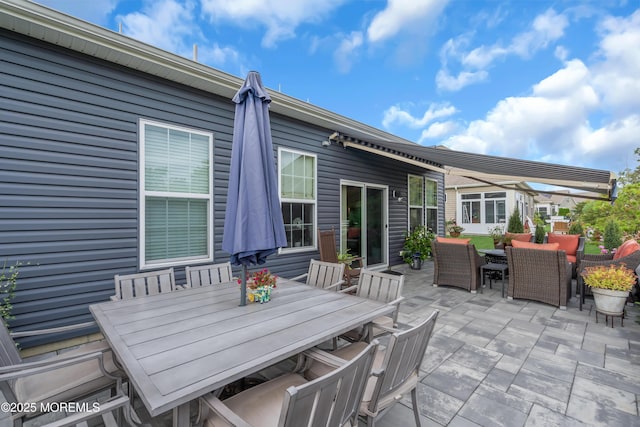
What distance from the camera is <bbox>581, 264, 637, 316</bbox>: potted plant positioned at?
135 inches

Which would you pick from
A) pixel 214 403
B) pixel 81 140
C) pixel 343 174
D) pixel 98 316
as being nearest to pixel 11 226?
pixel 81 140

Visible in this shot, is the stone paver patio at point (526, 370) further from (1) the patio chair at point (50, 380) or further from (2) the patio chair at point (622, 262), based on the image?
(1) the patio chair at point (50, 380)

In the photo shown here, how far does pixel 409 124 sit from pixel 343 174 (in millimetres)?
17257

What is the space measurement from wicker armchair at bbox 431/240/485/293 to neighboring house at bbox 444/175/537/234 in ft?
38.6

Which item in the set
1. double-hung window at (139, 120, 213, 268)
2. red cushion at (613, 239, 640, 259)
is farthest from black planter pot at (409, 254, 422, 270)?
double-hung window at (139, 120, 213, 268)

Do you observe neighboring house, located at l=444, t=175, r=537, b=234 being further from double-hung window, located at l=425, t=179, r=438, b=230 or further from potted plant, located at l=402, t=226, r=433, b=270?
potted plant, located at l=402, t=226, r=433, b=270

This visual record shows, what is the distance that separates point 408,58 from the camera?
10.5 metres

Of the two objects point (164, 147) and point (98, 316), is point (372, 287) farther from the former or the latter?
point (164, 147)

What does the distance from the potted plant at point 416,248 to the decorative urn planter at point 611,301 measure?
3.70 m

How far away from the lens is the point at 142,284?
2670 millimetres

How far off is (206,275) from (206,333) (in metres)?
1.57

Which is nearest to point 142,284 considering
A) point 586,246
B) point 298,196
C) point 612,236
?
point 298,196

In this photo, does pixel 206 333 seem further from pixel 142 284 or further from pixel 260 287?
pixel 142 284

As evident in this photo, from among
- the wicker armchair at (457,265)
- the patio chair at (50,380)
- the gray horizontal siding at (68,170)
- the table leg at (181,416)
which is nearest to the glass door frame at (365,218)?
the wicker armchair at (457,265)
